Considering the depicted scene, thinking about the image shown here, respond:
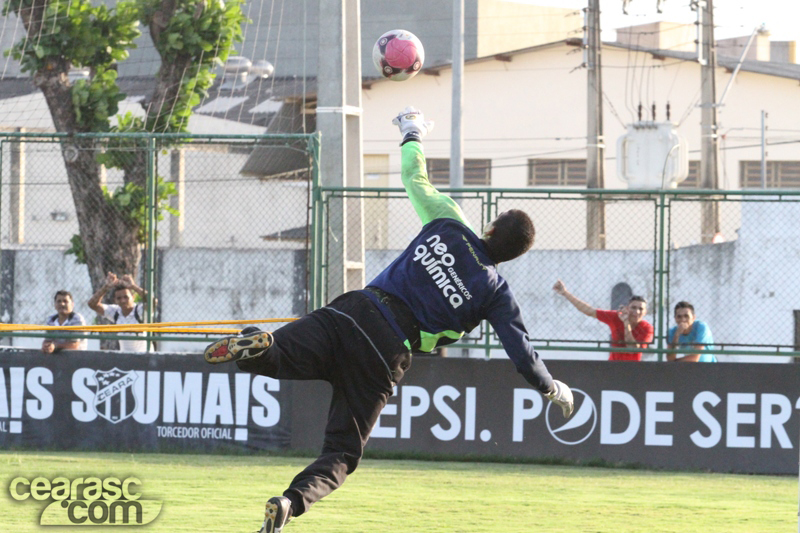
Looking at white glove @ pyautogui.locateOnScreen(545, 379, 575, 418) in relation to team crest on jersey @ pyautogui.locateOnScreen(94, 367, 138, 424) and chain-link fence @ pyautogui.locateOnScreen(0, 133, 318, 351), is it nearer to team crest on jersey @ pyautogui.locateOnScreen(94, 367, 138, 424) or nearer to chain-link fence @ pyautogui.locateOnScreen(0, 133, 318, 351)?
chain-link fence @ pyautogui.locateOnScreen(0, 133, 318, 351)

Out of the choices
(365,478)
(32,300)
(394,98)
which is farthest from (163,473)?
(394,98)

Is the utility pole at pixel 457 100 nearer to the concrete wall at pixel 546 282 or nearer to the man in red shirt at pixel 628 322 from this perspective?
the concrete wall at pixel 546 282

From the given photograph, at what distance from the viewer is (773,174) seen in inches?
1601

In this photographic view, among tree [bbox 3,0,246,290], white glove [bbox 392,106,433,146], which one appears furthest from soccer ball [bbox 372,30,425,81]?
tree [bbox 3,0,246,290]

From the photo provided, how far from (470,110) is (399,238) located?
41.8 feet

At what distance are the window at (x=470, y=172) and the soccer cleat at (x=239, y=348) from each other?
112 feet

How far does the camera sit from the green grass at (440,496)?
831cm

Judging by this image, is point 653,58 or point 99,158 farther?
point 653,58

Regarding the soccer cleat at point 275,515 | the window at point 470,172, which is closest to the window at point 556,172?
the window at point 470,172

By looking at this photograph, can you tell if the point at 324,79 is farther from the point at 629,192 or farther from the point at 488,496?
the point at 488,496

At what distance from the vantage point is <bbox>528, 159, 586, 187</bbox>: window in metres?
40.7

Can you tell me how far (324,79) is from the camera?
13.3 meters

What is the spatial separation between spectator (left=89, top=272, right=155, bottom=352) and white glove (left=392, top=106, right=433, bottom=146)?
20.5 feet

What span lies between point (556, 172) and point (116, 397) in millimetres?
29880
